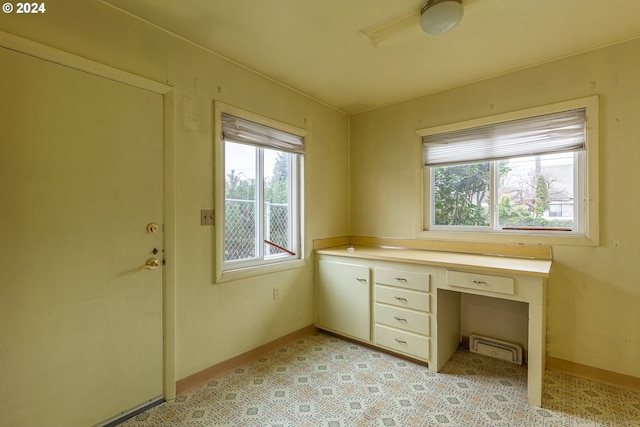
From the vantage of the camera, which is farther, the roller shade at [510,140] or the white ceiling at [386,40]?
the roller shade at [510,140]

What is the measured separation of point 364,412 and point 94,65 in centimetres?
254

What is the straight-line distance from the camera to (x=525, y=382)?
2076 millimetres

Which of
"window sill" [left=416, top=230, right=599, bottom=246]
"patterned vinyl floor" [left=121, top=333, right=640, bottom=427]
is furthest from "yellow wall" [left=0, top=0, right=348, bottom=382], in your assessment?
"window sill" [left=416, top=230, right=599, bottom=246]

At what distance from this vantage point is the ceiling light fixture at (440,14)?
1583 mm

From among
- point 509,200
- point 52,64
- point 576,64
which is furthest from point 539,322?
point 52,64

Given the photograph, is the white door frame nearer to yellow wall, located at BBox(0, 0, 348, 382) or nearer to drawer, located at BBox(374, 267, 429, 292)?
yellow wall, located at BBox(0, 0, 348, 382)

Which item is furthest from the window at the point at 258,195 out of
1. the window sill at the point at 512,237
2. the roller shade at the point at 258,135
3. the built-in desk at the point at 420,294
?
the window sill at the point at 512,237

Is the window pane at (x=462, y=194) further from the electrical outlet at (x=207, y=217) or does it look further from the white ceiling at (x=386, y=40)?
the electrical outlet at (x=207, y=217)

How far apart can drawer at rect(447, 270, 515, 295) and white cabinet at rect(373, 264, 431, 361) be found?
0.63 feet

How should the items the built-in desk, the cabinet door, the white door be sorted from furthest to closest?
the cabinet door, the built-in desk, the white door

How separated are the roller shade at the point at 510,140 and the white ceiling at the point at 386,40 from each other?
1.48 ft

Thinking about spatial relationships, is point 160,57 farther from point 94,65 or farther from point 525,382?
point 525,382

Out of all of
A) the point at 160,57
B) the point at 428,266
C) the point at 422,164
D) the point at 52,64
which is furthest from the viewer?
the point at 422,164

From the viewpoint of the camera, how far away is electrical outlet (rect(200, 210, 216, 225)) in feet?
6.81
